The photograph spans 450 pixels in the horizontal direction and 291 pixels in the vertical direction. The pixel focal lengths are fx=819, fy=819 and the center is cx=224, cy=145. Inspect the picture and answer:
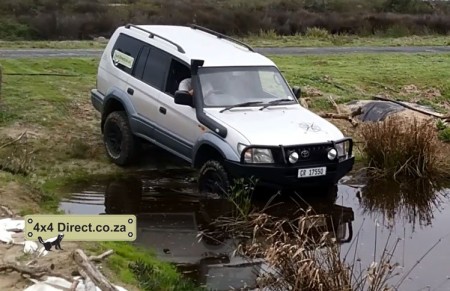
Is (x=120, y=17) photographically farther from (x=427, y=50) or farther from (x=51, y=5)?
(x=427, y=50)

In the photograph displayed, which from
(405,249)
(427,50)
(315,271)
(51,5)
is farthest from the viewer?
(51,5)

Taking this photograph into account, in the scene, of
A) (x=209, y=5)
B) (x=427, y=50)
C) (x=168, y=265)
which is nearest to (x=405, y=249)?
(x=168, y=265)

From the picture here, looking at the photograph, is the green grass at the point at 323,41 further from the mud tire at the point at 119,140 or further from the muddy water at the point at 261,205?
the muddy water at the point at 261,205

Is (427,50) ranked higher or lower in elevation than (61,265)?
lower

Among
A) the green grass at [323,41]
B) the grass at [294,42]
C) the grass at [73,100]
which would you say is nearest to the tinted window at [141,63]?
the grass at [73,100]

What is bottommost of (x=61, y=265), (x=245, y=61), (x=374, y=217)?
(x=374, y=217)

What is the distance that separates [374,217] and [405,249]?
1.35m

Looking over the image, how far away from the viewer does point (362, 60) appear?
23188mm

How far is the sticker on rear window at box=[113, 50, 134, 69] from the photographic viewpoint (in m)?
11.9

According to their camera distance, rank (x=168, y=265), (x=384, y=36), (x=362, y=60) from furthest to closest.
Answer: (x=384, y=36) → (x=362, y=60) → (x=168, y=265)

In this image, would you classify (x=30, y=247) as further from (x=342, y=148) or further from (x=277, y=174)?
(x=342, y=148)

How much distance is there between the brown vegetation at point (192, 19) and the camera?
37.9m

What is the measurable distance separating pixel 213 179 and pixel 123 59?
2.90 meters

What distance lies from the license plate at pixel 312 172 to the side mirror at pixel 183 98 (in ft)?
5.87
